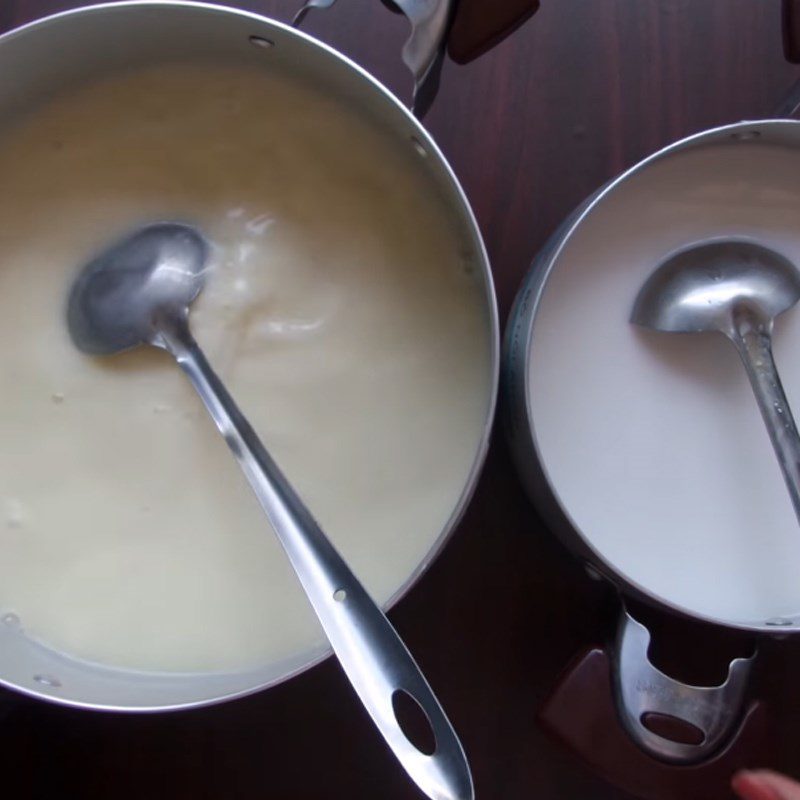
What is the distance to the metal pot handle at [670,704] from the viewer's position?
0.52 m

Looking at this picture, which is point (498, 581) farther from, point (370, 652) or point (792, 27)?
point (792, 27)

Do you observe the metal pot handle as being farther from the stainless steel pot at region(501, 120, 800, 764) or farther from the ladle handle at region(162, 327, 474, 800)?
the ladle handle at region(162, 327, 474, 800)

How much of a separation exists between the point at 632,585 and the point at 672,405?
151mm

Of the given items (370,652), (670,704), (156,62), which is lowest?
(670,704)

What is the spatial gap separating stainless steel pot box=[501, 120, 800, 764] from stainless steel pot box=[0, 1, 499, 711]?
0.03m

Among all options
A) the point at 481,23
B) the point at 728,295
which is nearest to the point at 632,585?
the point at 728,295

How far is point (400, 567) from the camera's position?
0.54 m

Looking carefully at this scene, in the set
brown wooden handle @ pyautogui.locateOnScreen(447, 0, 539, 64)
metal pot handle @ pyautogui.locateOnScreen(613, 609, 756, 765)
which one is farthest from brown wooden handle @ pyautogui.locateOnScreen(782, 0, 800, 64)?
metal pot handle @ pyautogui.locateOnScreen(613, 609, 756, 765)

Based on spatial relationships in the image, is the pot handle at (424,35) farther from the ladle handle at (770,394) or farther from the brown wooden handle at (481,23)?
the ladle handle at (770,394)

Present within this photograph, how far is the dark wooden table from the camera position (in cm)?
60

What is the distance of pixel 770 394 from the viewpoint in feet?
1.79

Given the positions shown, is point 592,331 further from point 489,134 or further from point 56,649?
point 56,649

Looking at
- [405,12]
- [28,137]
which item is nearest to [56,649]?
[28,137]

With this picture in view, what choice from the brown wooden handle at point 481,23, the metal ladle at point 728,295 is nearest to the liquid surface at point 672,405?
the metal ladle at point 728,295
